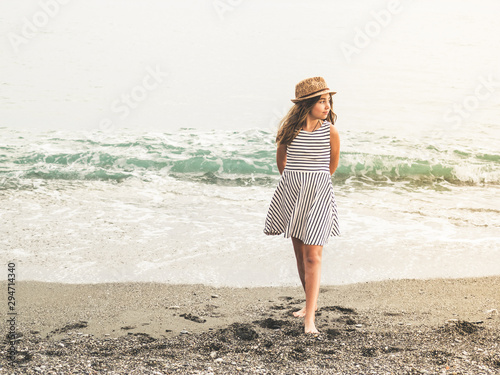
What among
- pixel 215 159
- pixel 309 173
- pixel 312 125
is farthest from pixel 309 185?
pixel 215 159

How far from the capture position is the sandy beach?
3062 millimetres

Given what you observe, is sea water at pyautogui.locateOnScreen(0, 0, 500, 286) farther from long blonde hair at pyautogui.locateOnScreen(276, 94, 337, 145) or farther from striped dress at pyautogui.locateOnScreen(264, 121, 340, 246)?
long blonde hair at pyautogui.locateOnScreen(276, 94, 337, 145)

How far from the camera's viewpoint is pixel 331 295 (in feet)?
14.3

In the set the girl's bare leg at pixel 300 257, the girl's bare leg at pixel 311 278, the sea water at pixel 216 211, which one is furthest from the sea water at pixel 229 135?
the girl's bare leg at pixel 311 278

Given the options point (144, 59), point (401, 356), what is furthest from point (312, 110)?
point (144, 59)

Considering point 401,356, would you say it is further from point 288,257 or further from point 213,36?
point 213,36

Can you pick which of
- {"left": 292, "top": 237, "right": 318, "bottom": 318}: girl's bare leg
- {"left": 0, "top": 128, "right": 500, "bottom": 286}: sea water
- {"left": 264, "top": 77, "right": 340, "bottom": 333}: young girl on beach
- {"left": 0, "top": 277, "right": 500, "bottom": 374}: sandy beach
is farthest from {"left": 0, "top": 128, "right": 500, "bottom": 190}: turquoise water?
{"left": 264, "top": 77, "right": 340, "bottom": 333}: young girl on beach

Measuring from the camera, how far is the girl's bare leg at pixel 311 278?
11.6 feet

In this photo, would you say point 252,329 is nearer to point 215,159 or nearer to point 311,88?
point 311,88

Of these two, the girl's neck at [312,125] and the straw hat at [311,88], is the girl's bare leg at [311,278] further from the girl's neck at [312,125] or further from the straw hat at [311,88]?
the straw hat at [311,88]

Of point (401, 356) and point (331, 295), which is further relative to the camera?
point (331, 295)

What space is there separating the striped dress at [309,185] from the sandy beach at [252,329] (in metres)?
0.68

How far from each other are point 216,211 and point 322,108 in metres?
3.56

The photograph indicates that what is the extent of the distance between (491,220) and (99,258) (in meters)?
4.61
